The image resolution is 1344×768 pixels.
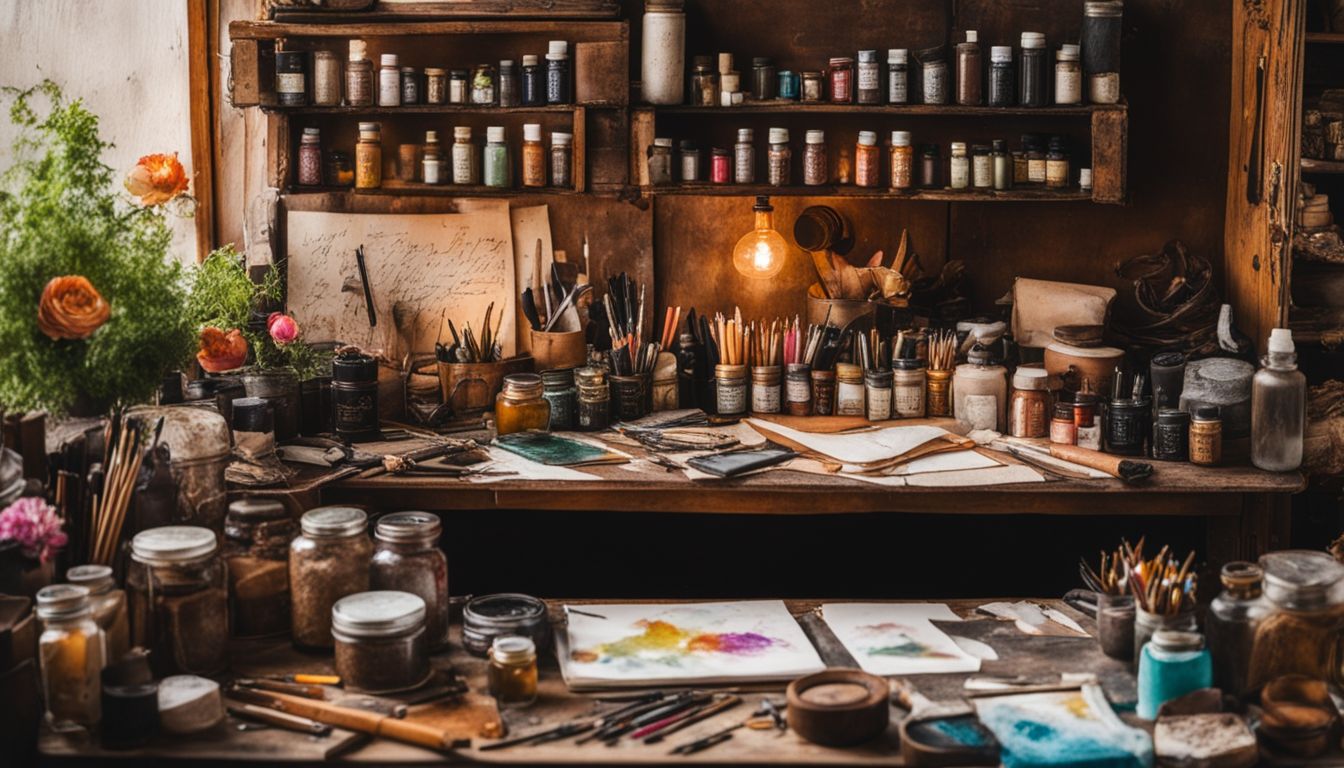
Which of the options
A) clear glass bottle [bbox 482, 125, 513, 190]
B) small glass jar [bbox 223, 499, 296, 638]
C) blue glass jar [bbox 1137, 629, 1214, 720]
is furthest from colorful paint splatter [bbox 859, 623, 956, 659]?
clear glass bottle [bbox 482, 125, 513, 190]

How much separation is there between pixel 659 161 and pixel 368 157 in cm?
93

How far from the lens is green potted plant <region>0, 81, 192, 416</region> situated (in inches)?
114

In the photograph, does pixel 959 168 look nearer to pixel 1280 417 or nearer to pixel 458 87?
pixel 1280 417

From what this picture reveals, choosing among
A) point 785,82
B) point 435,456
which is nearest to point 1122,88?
point 785,82

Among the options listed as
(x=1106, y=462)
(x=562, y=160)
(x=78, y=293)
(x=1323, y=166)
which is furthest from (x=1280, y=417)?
(x=78, y=293)

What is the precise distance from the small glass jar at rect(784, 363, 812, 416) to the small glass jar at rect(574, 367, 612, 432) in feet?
1.89

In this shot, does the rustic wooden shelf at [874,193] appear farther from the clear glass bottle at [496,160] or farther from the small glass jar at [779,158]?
the clear glass bottle at [496,160]

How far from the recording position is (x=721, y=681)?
260 centimetres

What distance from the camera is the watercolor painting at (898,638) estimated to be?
2.69 m

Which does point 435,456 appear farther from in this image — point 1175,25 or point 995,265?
point 1175,25

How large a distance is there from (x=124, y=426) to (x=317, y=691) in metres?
0.78

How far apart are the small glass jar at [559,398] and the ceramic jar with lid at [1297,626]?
235 centimetres

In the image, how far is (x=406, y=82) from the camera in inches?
179

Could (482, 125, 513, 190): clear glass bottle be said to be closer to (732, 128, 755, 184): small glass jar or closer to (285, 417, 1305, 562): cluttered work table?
(732, 128, 755, 184): small glass jar
